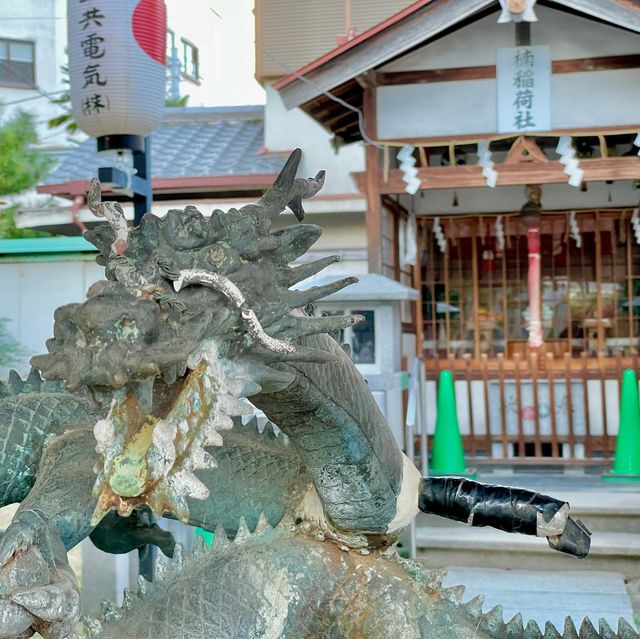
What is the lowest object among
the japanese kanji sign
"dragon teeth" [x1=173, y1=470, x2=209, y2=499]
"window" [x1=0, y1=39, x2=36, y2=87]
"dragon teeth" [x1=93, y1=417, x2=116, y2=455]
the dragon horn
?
"dragon teeth" [x1=173, y1=470, x2=209, y2=499]

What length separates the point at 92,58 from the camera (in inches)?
231

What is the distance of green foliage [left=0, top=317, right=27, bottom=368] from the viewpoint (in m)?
5.78

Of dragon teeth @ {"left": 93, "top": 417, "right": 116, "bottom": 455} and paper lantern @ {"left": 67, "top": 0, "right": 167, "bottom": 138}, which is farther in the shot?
paper lantern @ {"left": 67, "top": 0, "right": 167, "bottom": 138}

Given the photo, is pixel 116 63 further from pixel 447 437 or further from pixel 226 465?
pixel 447 437

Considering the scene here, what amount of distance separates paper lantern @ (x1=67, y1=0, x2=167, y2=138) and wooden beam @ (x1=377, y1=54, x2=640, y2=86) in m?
2.43

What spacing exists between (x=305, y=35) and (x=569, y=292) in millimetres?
5016

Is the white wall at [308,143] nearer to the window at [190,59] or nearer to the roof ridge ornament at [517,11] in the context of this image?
the roof ridge ornament at [517,11]

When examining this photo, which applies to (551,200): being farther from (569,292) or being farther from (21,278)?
(21,278)

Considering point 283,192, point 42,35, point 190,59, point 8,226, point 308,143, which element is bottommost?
point 283,192

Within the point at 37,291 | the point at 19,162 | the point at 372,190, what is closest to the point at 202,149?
the point at 19,162

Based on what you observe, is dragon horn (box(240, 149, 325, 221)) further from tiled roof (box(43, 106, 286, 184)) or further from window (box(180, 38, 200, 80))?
window (box(180, 38, 200, 80))

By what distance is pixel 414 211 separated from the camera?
9.49m

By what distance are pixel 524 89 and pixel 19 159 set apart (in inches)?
281

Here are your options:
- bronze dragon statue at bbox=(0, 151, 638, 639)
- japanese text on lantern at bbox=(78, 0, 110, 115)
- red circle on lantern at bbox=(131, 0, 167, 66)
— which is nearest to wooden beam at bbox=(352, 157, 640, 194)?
red circle on lantern at bbox=(131, 0, 167, 66)
